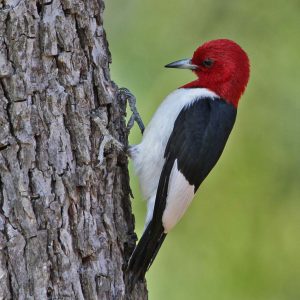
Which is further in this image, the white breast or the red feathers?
the red feathers

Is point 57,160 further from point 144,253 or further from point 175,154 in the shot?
point 175,154

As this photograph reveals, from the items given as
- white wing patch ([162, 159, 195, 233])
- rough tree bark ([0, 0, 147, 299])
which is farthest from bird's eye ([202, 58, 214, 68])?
rough tree bark ([0, 0, 147, 299])

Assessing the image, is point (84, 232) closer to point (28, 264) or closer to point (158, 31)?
point (28, 264)

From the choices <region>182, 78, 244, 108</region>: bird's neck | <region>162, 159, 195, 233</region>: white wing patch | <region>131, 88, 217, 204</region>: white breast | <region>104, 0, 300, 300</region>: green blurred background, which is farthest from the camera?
<region>104, 0, 300, 300</region>: green blurred background

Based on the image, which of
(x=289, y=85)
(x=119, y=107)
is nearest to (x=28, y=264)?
(x=119, y=107)

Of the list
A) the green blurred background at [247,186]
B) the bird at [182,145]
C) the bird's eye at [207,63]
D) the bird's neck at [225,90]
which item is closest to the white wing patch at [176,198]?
the bird at [182,145]

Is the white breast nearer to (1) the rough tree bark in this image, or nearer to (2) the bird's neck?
(2) the bird's neck

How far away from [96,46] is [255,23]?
2313mm

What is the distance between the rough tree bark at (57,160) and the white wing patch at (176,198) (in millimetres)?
252

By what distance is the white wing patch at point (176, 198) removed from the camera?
11.7 ft

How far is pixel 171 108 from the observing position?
156 inches

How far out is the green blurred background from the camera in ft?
16.3

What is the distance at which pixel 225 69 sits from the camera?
4258 millimetres

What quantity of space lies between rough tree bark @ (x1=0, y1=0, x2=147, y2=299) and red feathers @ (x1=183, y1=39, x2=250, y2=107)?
1020 mm
